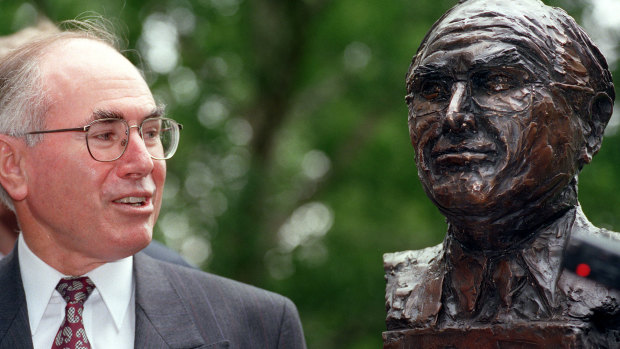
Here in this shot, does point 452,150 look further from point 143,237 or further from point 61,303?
point 61,303

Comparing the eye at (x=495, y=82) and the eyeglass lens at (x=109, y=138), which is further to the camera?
the eyeglass lens at (x=109, y=138)

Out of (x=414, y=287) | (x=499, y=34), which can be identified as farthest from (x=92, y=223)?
(x=499, y=34)

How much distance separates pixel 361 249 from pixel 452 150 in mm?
6403

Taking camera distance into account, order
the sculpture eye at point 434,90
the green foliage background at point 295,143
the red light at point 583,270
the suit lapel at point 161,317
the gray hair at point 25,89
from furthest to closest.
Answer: the green foliage background at point 295,143 < the gray hair at point 25,89 < the suit lapel at point 161,317 < the sculpture eye at point 434,90 < the red light at point 583,270

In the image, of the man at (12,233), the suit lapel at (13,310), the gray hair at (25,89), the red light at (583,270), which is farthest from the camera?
the man at (12,233)

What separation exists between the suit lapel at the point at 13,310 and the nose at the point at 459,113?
1.70 m

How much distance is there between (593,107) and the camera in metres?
2.96

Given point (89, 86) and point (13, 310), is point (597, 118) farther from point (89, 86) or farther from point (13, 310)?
point (13, 310)

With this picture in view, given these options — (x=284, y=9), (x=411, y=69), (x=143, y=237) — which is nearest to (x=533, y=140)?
(x=411, y=69)

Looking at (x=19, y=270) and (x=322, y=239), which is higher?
(x=19, y=270)

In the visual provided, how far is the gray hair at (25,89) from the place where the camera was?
11.2 feet

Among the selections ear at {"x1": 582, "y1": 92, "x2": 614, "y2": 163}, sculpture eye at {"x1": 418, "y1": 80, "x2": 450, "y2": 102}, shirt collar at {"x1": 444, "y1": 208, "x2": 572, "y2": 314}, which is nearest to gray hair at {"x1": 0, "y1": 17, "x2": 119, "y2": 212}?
sculpture eye at {"x1": 418, "y1": 80, "x2": 450, "y2": 102}

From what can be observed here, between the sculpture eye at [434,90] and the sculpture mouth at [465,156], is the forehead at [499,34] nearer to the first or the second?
the sculpture eye at [434,90]

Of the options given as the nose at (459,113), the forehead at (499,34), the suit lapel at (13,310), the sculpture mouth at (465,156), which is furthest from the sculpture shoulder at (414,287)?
the suit lapel at (13,310)
